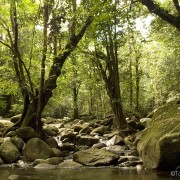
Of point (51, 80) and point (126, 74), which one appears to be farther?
point (126, 74)

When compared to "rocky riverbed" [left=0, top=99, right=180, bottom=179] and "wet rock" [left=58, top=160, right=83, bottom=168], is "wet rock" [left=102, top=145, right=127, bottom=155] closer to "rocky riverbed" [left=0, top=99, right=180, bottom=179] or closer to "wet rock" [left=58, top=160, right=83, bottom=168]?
"rocky riverbed" [left=0, top=99, right=180, bottom=179]

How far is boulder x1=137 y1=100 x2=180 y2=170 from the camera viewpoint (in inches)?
289

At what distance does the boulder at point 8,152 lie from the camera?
10.5 metres

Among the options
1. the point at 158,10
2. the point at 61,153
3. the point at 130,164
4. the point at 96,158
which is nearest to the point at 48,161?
the point at 96,158

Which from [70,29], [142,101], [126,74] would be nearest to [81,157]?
[70,29]

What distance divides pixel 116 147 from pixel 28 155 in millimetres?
3619

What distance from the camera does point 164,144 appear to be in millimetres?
7371

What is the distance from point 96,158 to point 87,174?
5.78ft

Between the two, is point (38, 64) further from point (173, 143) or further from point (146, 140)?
point (173, 143)

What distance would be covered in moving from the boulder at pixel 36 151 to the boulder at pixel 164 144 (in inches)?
149

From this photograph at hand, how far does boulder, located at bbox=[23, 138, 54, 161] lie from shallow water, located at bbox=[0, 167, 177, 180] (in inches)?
72.2

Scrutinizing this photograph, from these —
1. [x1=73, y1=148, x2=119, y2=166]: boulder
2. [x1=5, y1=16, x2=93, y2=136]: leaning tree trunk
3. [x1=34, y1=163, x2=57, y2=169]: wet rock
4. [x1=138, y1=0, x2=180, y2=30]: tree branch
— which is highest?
[x1=138, y1=0, x2=180, y2=30]: tree branch

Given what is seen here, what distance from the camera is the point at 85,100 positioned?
38.3m

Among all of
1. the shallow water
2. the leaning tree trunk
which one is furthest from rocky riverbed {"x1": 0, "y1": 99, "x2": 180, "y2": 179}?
the leaning tree trunk
